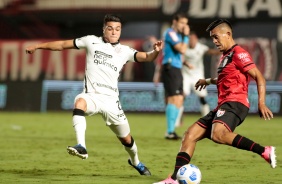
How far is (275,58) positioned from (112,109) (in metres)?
13.5

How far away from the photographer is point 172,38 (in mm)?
14258

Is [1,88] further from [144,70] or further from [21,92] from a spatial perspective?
[144,70]

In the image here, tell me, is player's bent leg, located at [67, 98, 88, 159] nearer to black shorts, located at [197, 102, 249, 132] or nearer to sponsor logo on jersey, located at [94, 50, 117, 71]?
sponsor logo on jersey, located at [94, 50, 117, 71]

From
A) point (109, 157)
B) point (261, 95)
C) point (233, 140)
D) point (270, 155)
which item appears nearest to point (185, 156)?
point (233, 140)

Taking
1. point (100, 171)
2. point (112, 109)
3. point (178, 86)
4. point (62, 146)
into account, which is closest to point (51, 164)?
point (100, 171)

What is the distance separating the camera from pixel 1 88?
936 inches

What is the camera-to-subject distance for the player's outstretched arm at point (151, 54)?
8.95 m

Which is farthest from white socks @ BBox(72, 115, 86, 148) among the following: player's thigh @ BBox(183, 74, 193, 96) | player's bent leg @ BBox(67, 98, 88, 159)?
player's thigh @ BBox(183, 74, 193, 96)

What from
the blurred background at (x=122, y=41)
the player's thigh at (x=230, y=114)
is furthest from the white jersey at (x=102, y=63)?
the blurred background at (x=122, y=41)

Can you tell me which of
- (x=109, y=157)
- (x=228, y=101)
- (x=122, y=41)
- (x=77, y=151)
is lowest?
(x=109, y=157)

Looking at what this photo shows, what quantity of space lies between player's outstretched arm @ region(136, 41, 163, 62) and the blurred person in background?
16.0ft

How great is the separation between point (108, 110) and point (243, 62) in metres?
1.77

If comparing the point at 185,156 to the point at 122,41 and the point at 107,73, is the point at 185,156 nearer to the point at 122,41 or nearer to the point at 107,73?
the point at 107,73

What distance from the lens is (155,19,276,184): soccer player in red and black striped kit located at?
8.08 metres
